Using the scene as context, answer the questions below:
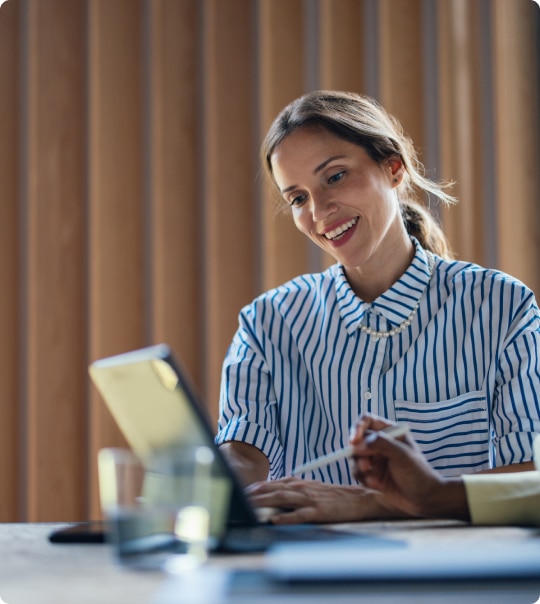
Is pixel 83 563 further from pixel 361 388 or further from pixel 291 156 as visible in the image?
pixel 291 156

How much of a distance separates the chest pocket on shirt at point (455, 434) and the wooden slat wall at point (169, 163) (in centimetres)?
102

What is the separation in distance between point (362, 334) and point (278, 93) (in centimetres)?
119

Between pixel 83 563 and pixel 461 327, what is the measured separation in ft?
3.42

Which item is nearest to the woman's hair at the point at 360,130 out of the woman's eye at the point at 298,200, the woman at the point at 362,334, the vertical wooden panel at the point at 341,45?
the woman at the point at 362,334

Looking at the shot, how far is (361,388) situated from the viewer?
5.51 feet

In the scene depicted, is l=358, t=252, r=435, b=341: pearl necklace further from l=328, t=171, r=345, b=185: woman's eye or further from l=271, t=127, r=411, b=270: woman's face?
l=328, t=171, r=345, b=185: woman's eye

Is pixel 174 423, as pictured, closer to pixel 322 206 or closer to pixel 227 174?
pixel 322 206

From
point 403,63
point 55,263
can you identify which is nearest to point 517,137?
point 403,63

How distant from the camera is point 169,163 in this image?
2672 mm

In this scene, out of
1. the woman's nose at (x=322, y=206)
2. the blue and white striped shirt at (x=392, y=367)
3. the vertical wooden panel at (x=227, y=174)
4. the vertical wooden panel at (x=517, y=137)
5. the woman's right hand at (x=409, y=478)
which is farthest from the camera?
the vertical wooden panel at (x=227, y=174)

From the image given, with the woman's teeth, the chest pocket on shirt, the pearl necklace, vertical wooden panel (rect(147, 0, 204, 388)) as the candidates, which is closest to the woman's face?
the woman's teeth

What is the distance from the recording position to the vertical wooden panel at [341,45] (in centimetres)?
264

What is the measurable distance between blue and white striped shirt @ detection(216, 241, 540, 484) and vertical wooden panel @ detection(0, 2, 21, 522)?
115 centimetres

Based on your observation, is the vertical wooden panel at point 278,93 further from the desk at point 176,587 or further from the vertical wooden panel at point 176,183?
the desk at point 176,587
